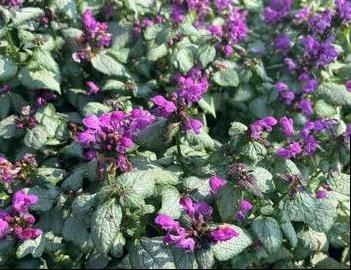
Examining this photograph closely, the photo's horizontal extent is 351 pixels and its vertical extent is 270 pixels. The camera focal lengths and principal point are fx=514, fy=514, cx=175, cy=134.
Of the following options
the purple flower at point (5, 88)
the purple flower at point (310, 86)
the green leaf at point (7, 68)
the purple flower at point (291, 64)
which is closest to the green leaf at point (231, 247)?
the purple flower at point (310, 86)

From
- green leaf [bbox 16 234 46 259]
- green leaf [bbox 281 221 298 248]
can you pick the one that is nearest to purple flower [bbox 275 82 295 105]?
green leaf [bbox 281 221 298 248]

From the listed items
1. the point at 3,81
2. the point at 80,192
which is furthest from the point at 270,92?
the point at 3,81

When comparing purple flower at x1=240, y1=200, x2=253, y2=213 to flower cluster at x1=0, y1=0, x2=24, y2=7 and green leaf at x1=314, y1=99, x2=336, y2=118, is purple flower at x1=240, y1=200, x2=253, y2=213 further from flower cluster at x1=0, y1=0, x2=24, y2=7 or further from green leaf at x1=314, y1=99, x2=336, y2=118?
flower cluster at x1=0, y1=0, x2=24, y2=7

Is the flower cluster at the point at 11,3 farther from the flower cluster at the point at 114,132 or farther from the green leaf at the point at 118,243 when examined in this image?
the green leaf at the point at 118,243

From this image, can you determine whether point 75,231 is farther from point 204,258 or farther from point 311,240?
point 311,240

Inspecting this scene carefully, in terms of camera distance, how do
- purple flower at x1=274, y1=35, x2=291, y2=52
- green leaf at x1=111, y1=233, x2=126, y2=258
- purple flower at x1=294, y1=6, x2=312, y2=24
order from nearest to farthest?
green leaf at x1=111, y1=233, x2=126, y2=258 < purple flower at x1=274, y1=35, x2=291, y2=52 < purple flower at x1=294, y1=6, x2=312, y2=24

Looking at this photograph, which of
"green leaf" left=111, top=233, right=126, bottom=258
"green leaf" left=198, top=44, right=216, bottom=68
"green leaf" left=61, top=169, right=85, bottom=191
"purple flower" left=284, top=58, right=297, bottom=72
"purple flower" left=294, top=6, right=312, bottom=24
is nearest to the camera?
"green leaf" left=111, top=233, right=126, bottom=258
